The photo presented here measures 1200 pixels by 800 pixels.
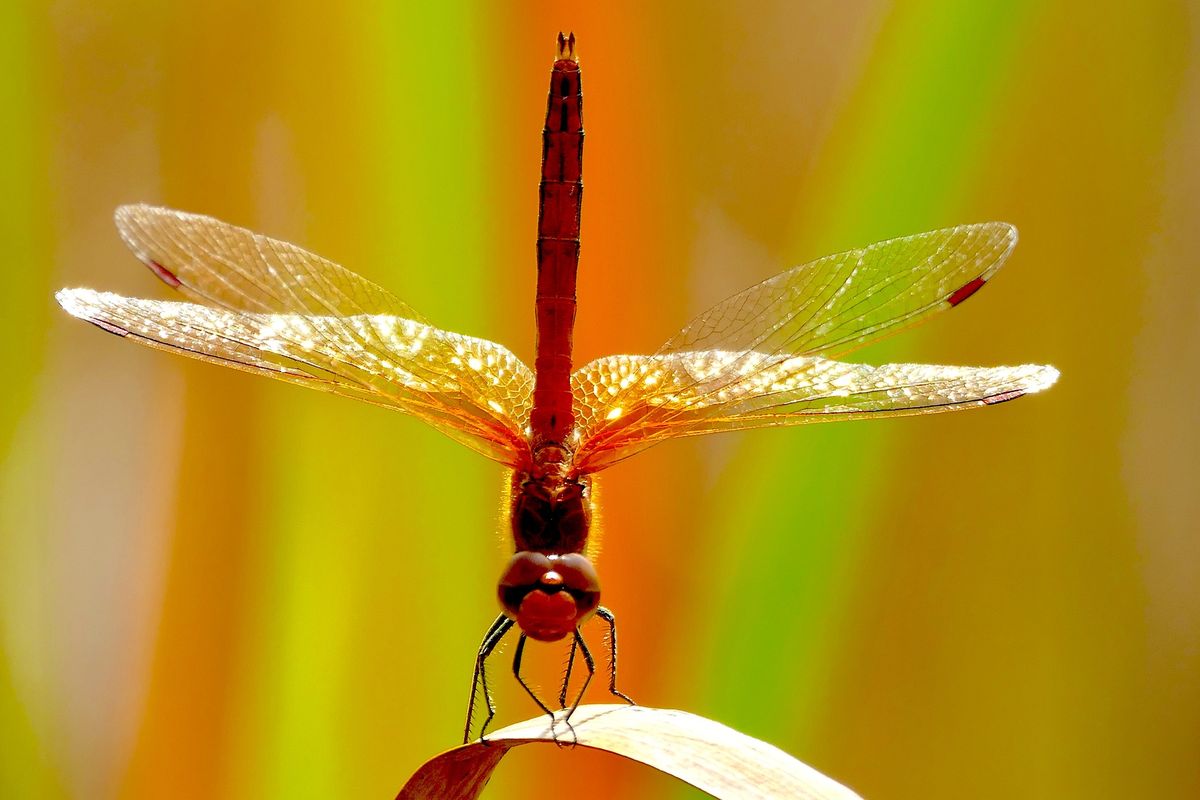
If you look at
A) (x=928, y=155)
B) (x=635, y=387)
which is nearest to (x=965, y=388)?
(x=635, y=387)

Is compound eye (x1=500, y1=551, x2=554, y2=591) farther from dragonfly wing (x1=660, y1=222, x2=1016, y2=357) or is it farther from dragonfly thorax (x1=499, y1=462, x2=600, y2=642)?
dragonfly wing (x1=660, y1=222, x2=1016, y2=357)

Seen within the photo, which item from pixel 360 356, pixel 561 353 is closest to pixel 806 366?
pixel 561 353

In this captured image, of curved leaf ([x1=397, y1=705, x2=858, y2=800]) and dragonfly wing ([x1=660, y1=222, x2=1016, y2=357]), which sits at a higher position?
dragonfly wing ([x1=660, y1=222, x2=1016, y2=357])

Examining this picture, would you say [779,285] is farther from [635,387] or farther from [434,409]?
[434,409]

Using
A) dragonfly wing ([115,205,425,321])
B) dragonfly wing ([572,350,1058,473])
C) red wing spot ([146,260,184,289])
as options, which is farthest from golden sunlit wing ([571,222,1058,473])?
red wing spot ([146,260,184,289])

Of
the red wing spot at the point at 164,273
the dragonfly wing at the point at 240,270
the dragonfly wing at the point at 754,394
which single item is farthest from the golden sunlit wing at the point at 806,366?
the red wing spot at the point at 164,273

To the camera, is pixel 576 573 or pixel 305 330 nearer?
pixel 576 573

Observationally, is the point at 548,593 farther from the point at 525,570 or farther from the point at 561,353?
the point at 561,353

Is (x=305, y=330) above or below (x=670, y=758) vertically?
above

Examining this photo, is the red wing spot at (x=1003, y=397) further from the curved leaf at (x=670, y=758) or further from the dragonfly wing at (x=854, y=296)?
the curved leaf at (x=670, y=758)
